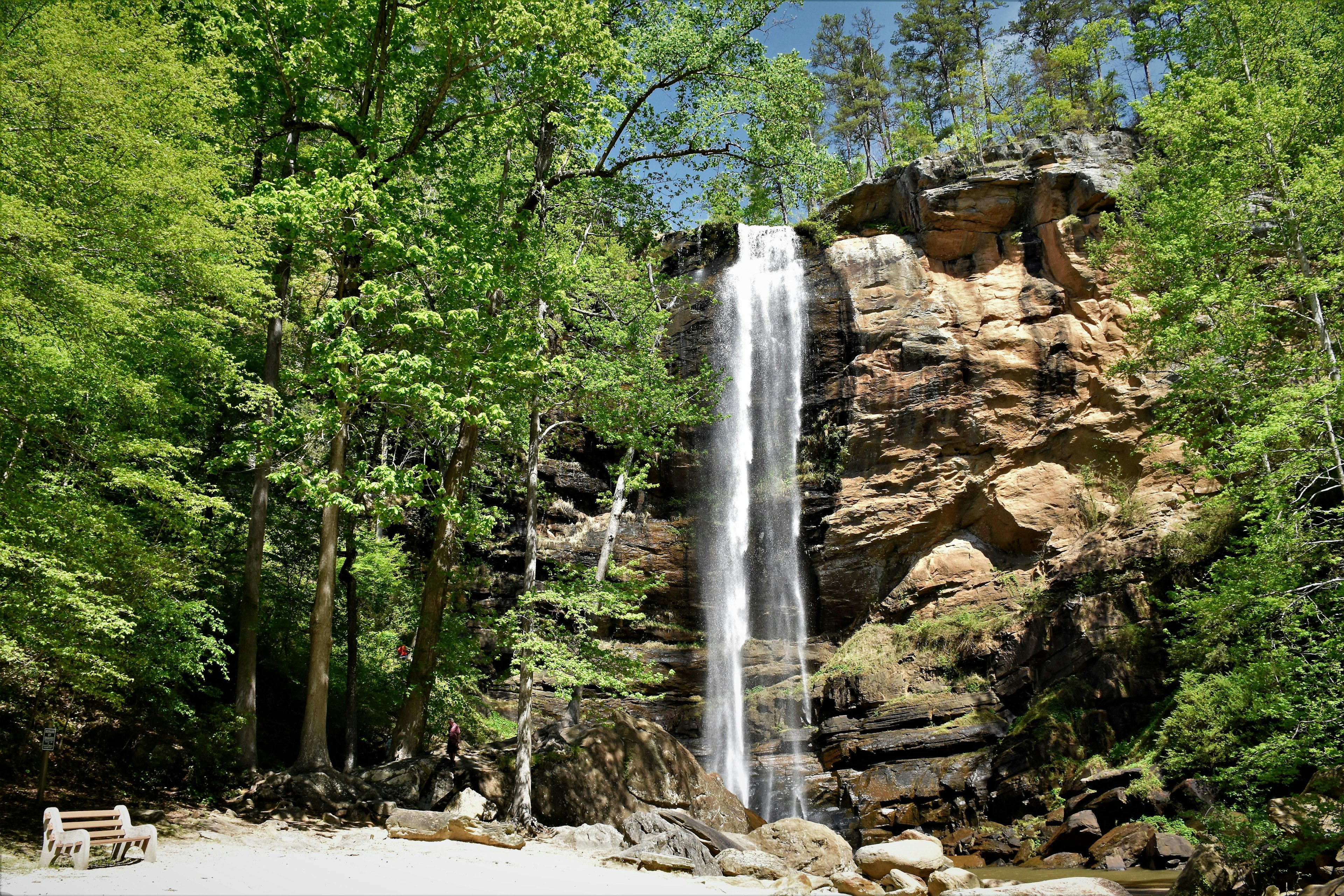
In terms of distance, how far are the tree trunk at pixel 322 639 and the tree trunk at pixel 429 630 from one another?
1.29 meters

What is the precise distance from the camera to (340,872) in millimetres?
8375

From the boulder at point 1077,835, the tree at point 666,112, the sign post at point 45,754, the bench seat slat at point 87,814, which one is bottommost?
the boulder at point 1077,835

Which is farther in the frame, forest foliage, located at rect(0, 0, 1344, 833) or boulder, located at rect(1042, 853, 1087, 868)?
boulder, located at rect(1042, 853, 1087, 868)

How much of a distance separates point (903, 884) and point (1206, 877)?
3.69 m

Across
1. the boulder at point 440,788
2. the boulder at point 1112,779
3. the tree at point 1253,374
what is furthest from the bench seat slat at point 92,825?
the boulder at point 1112,779

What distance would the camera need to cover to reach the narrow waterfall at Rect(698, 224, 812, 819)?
2533cm

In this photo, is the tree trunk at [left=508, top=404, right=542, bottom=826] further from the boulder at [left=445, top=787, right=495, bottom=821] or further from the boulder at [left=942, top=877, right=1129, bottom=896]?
the boulder at [left=942, top=877, right=1129, bottom=896]

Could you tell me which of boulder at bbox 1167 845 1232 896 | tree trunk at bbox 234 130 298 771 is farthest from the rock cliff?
tree trunk at bbox 234 130 298 771

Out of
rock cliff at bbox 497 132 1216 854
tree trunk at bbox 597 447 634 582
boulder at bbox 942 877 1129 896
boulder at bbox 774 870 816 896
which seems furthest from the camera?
rock cliff at bbox 497 132 1216 854

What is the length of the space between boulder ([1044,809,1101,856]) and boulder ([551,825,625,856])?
8.11 meters

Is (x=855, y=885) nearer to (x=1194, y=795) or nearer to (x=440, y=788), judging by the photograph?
(x=440, y=788)

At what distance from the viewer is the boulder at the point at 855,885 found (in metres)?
10.5

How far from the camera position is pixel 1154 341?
57.8 ft

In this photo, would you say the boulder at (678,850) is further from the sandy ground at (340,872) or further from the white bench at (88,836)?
the white bench at (88,836)
